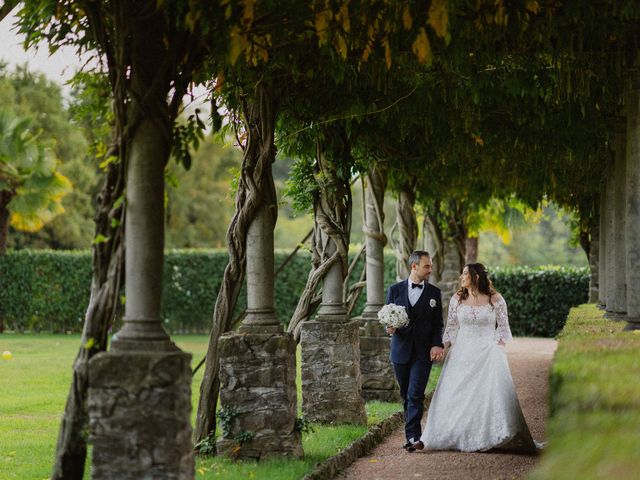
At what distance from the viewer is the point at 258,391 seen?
24.8 ft

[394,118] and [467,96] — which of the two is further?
[394,118]

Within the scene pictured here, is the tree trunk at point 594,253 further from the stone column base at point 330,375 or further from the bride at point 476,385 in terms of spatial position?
the stone column base at point 330,375

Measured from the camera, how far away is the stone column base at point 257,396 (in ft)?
24.7

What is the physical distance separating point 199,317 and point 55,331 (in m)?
4.59

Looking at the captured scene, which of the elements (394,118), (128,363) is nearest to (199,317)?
(394,118)

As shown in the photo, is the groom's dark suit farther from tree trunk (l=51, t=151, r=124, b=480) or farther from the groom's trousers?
tree trunk (l=51, t=151, r=124, b=480)

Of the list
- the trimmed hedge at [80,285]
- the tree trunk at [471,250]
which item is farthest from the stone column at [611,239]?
the trimmed hedge at [80,285]

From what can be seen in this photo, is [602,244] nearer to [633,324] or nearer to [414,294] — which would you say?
[414,294]

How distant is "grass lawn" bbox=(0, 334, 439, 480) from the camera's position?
7.24 meters

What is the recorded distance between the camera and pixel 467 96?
9.85m

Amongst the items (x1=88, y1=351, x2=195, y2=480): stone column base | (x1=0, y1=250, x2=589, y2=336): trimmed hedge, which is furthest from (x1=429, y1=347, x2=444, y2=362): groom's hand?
(x1=0, y1=250, x2=589, y2=336): trimmed hedge

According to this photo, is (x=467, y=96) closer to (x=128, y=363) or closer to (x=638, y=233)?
(x=638, y=233)

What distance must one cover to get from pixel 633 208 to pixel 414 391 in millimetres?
2646

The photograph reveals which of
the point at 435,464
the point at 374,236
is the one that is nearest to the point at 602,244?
the point at 374,236
